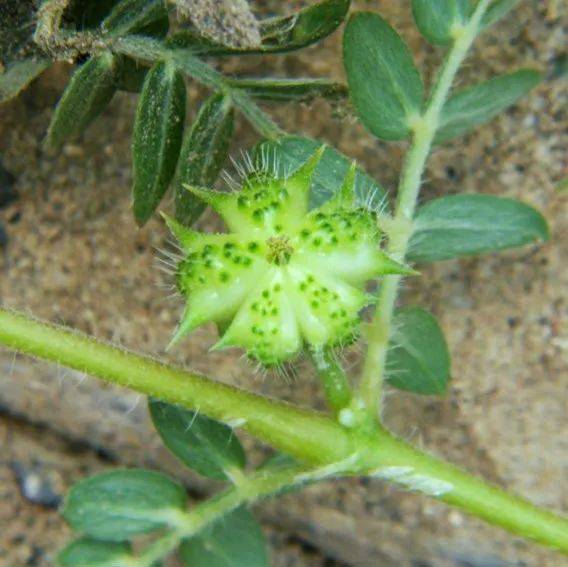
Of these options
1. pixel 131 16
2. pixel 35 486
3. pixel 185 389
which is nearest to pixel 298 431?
pixel 185 389

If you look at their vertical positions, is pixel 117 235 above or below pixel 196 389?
above

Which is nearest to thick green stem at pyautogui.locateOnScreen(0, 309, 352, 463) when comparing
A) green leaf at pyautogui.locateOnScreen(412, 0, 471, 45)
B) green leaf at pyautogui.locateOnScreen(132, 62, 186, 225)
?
green leaf at pyautogui.locateOnScreen(132, 62, 186, 225)

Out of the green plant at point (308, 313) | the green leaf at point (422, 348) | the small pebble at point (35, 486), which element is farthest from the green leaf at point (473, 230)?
the small pebble at point (35, 486)

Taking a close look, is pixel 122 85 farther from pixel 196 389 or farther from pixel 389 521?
pixel 389 521

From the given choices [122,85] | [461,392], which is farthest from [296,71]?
[461,392]

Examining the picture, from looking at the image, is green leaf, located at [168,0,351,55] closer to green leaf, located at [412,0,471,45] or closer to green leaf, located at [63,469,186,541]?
green leaf, located at [412,0,471,45]

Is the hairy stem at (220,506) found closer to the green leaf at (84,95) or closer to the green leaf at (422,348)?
the green leaf at (422,348)
